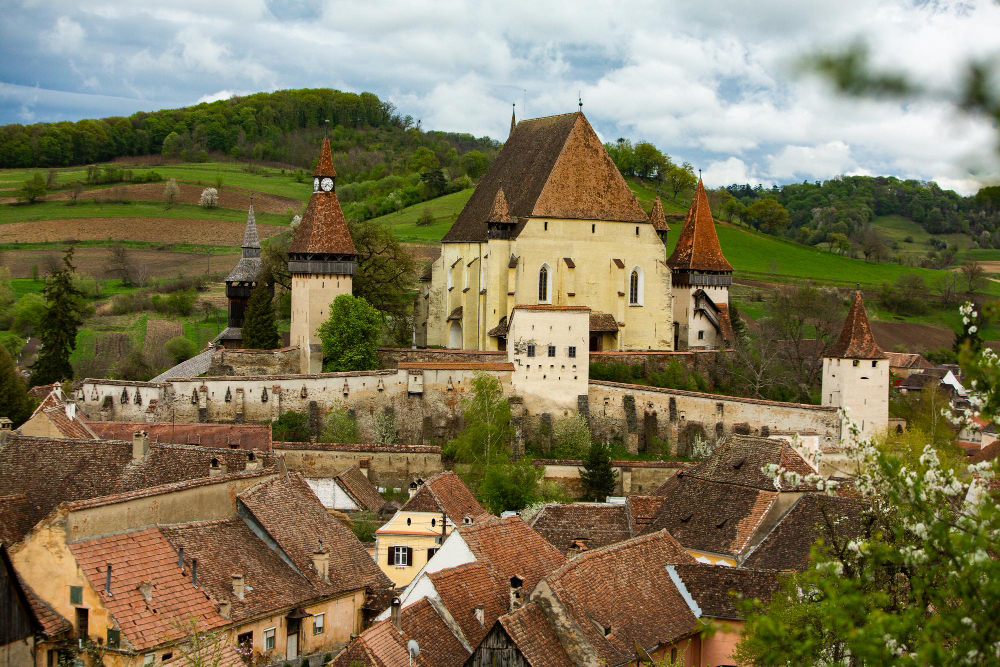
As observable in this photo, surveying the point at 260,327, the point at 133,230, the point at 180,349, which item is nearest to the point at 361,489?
the point at 260,327

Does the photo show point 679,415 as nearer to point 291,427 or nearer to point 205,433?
point 291,427

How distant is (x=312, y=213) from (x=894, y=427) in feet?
86.4

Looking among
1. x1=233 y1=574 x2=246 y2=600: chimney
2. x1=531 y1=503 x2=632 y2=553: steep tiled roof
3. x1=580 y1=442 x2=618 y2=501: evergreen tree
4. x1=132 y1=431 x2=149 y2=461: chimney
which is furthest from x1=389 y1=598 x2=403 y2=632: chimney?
x1=580 y1=442 x2=618 y2=501: evergreen tree

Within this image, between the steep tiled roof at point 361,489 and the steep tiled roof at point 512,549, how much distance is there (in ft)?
44.9

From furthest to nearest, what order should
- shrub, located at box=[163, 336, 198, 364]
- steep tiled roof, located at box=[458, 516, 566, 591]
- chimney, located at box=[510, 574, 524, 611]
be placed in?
shrub, located at box=[163, 336, 198, 364], steep tiled roof, located at box=[458, 516, 566, 591], chimney, located at box=[510, 574, 524, 611]

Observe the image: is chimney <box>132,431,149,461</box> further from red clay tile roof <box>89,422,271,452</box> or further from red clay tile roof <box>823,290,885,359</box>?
red clay tile roof <box>823,290,885,359</box>

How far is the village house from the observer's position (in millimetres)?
21219

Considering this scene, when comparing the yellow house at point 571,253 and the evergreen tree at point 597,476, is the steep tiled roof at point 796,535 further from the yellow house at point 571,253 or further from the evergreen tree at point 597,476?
the yellow house at point 571,253

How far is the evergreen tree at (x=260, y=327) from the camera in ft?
180

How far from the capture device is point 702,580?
2727cm

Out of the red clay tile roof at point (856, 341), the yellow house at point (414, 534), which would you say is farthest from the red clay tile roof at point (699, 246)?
the yellow house at point (414, 534)

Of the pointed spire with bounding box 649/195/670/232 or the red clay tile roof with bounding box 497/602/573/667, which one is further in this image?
the pointed spire with bounding box 649/195/670/232

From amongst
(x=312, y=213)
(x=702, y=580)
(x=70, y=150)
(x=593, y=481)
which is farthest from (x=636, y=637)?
(x=70, y=150)

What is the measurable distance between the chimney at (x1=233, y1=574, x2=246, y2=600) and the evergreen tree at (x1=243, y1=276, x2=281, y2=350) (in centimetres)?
3157
